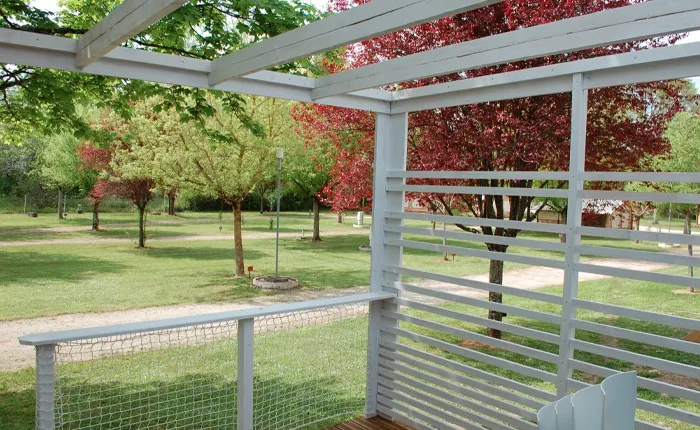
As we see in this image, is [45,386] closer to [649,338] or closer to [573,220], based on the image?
[573,220]

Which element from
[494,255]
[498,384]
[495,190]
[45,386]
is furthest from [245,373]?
[495,190]

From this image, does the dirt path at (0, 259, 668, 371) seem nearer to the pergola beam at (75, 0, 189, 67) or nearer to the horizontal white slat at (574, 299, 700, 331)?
the horizontal white slat at (574, 299, 700, 331)

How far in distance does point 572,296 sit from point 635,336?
Answer: 32cm

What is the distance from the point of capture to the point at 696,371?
224cm

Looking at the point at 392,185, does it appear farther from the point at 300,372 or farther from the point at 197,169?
the point at 197,169

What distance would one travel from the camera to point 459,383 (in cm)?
339

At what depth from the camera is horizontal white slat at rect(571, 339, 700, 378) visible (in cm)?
227

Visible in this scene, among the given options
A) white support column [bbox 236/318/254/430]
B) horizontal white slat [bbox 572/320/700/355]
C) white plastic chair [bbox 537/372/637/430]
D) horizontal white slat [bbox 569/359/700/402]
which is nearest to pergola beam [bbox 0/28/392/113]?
white support column [bbox 236/318/254/430]

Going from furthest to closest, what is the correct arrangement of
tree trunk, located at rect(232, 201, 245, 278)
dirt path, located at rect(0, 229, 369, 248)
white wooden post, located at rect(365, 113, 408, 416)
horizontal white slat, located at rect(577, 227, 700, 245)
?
dirt path, located at rect(0, 229, 369, 248)
tree trunk, located at rect(232, 201, 245, 278)
white wooden post, located at rect(365, 113, 408, 416)
horizontal white slat, located at rect(577, 227, 700, 245)

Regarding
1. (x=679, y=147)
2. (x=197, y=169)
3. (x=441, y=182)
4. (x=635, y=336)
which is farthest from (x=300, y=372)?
(x=679, y=147)

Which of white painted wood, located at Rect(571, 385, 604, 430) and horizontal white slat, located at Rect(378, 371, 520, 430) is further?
horizontal white slat, located at Rect(378, 371, 520, 430)

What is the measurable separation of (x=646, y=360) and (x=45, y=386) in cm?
269

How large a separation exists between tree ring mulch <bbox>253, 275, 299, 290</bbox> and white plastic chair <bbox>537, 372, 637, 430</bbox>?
9749 mm

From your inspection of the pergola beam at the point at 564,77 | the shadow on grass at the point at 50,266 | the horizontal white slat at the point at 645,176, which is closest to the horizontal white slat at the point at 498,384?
the horizontal white slat at the point at 645,176
